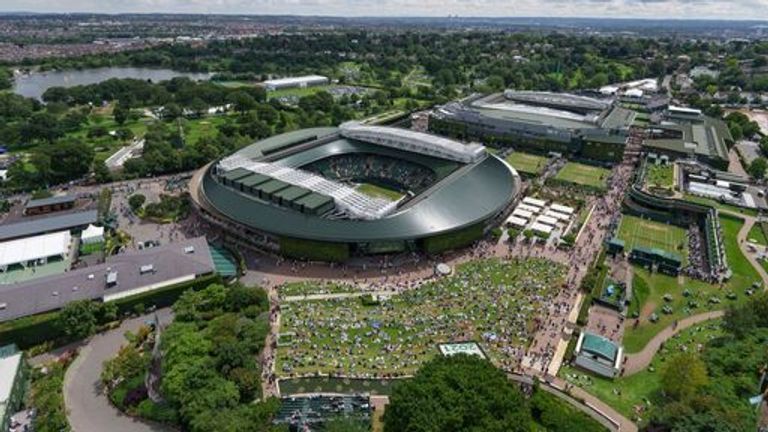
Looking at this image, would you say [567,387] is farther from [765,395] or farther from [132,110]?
[132,110]

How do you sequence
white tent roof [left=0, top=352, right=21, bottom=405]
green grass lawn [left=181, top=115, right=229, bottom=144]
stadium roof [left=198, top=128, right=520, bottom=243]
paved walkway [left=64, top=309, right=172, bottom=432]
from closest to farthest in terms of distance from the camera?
white tent roof [left=0, top=352, right=21, bottom=405] < paved walkway [left=64, top=309, right=172, bottom=432] < stadium roof [left=198, top=128, right=520, bottom=243] < green grass lawn [left=181, top=115, right=229, bottom=144]

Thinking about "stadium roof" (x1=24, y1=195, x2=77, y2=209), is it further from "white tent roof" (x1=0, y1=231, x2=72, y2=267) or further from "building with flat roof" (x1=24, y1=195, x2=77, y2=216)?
"white tent roof" (x1=0, y1=231, x2=72, y2=267)

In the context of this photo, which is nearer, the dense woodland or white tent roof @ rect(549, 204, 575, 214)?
white tent roof @ rect(549, 204, 575, 214)

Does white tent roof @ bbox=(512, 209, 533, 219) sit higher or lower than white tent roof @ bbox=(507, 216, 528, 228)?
higher

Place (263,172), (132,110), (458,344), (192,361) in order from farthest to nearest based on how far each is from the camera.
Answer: (132,110)
(263,172)
(458,344)
(192,361)

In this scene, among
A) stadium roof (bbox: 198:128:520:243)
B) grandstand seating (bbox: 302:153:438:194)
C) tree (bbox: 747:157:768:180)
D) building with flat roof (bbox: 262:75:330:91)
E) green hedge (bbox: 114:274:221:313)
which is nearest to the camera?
green hedge (bbox: 114:274:221:313)

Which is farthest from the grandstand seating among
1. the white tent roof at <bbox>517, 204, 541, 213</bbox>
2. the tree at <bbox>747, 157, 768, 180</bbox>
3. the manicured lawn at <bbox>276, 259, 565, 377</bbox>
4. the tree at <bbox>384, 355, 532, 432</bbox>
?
the tree at <bbox>747, 157, 768, 180</bbox>

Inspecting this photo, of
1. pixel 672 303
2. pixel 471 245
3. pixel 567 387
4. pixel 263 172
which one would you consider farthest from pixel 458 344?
pixel 263 172
